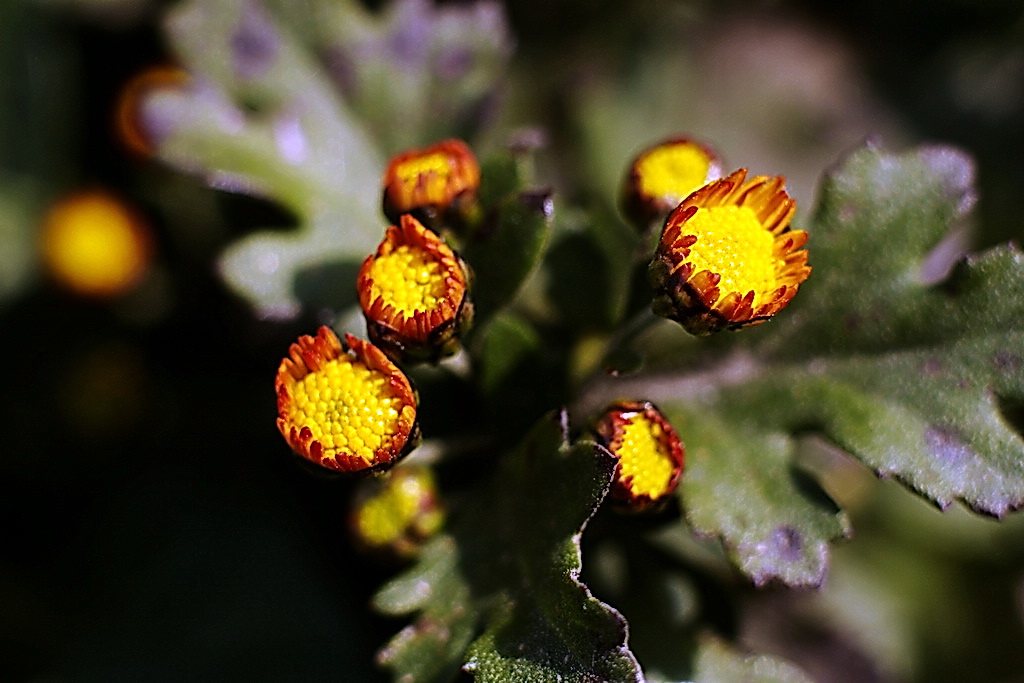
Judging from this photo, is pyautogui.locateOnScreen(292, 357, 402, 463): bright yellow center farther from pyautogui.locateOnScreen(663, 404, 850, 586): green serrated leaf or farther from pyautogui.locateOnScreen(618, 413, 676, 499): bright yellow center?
pyautogui.locateOnScreen(663, 404, 850, 586): green serrated leaf

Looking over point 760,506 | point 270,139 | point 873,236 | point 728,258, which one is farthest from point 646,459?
point 270,139

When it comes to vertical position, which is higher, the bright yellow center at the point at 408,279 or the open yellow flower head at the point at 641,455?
the bright yellow center at the point at 408,279

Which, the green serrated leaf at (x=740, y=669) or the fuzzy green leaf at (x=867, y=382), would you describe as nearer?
the fuzzy green leaf at (x=867, y=382)

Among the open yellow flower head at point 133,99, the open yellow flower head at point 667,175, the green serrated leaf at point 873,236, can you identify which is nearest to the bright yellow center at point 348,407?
the open yellow flower head at point 667,175

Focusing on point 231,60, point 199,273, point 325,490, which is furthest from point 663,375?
point 199,273

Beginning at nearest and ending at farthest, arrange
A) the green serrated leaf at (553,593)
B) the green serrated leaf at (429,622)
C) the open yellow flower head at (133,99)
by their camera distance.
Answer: the green serrated leaf at (553,593) → the green serrated leaf at (429,622) → the open yellow flower head at (133,99)

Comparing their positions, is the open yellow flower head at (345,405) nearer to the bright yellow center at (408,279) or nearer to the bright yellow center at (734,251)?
the bright yellow center at (408,279)

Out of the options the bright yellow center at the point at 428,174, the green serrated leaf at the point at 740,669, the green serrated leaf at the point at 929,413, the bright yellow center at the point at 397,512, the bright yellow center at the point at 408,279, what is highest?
the bright yellow center at the point at 428,174

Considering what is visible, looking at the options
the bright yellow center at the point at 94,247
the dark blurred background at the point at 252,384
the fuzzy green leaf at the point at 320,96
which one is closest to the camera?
the fuzzy green leaf at the point at 320,96

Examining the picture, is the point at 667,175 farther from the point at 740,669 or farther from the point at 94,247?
the point at 94,247
